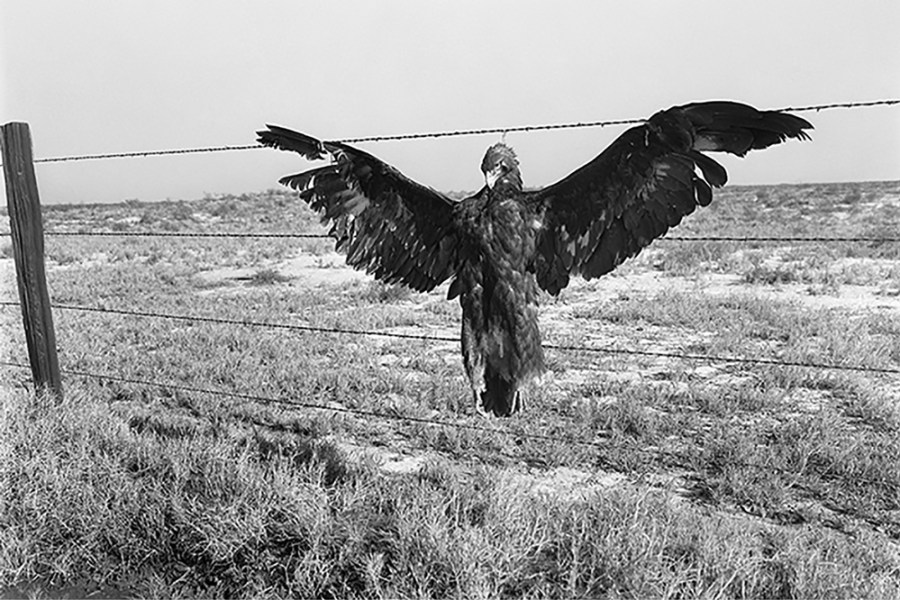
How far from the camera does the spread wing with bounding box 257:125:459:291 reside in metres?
3.52

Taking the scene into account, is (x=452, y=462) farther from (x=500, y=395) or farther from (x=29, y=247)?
(x=29, y=247)

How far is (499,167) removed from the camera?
10.6ft

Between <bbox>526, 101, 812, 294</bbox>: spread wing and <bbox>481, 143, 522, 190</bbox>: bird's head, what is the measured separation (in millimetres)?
140

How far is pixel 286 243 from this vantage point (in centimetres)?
2097

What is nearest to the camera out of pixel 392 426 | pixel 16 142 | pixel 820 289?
pixel 16 142

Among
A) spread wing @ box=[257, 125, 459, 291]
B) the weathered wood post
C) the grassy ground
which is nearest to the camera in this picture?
the grassy ground

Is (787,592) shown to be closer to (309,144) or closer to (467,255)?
(467,255)

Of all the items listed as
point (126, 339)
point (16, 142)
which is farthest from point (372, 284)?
point (16, 142)

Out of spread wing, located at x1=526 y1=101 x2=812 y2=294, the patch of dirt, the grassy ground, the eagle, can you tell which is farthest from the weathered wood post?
the patch of dirt

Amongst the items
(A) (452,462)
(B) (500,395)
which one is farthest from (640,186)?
(A) (452,462)

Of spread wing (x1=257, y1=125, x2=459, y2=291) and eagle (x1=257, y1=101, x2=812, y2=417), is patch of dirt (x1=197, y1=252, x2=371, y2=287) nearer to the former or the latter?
spread wing (x1=257, y1=125, x2=459, y2=291)

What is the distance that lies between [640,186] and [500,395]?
1120 mm

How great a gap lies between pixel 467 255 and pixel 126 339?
6.72 m

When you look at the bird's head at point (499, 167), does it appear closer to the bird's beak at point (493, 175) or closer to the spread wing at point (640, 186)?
the bird's beak at point (493, 175)
